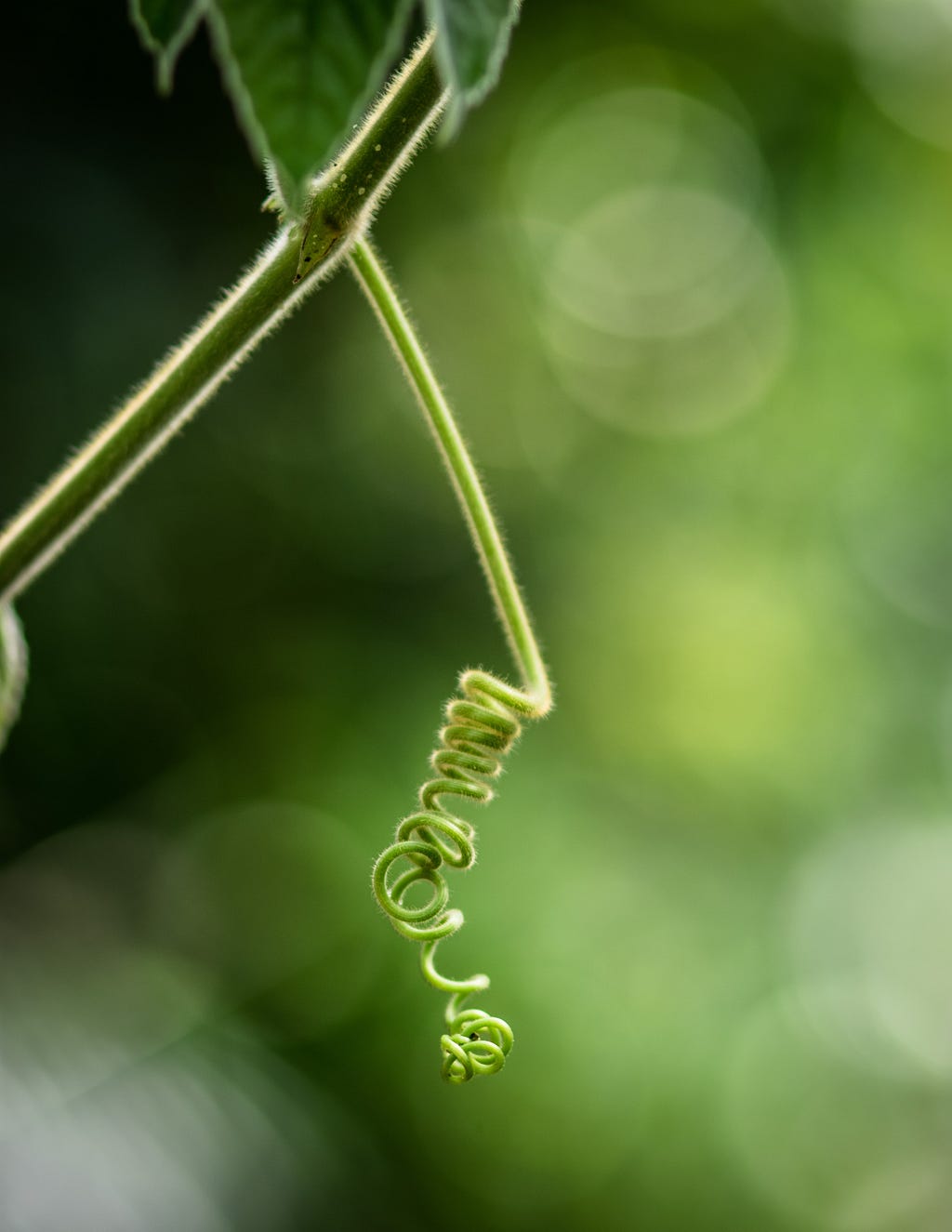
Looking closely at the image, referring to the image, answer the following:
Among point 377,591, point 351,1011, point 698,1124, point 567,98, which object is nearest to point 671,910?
point 698,1124

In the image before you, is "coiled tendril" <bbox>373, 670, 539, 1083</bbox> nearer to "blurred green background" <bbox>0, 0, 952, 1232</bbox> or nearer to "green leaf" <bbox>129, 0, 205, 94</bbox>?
"green leaf" <bbox>129, 0, 205, 94</bbox>

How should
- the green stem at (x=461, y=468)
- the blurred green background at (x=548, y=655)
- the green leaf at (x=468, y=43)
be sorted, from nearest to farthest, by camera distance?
1. the green leaf at (x=468, y=43)
2. the green stem at (x=461, y=468)
3. the blurred green background at (x=548, y=655)

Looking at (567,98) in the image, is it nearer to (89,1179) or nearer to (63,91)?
(63,91)

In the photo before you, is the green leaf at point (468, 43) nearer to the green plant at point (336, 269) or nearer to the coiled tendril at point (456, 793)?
the green plant at point (336, 269)

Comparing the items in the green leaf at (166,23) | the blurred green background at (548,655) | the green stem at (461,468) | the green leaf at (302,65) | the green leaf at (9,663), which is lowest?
the green leaf at (9,663)

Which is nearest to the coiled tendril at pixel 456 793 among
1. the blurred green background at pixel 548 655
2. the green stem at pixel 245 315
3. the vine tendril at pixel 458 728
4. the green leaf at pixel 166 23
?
the vine tendril at pixel 458 728

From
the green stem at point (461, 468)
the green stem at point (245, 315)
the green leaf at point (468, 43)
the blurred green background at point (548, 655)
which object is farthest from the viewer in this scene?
the blurred green background at point (548, 655)

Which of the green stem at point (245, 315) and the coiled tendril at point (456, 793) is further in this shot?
the coiled tendril at point (456, 793)

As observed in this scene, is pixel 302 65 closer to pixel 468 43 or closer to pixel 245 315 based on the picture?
pixel 468 43

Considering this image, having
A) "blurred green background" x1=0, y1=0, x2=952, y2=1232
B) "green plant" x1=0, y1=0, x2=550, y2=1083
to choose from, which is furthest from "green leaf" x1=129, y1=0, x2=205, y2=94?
"blurred green background" x1=0, y1=0, x2=952, y2=1232
